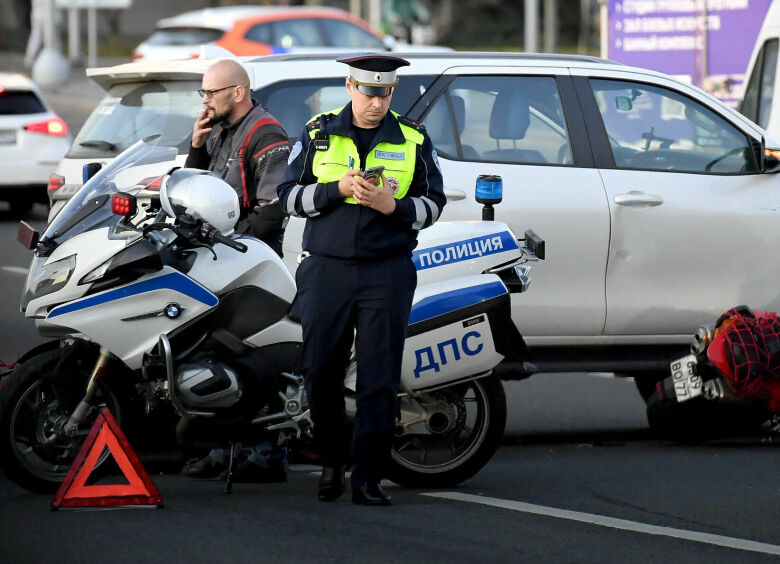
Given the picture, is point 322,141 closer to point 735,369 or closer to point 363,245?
point 363,245

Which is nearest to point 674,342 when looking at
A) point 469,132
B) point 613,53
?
point 469,132

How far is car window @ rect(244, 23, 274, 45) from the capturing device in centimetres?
2728

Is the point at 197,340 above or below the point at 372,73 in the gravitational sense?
below

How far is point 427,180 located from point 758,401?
230cm

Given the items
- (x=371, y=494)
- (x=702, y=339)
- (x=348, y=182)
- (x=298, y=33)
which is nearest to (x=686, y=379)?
(x=702, y=339)

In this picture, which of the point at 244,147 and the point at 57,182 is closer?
the point at 244,147

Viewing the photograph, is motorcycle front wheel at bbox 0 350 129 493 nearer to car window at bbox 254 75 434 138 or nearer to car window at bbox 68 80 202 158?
car window at bbox 68 80 202 158

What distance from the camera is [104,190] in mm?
7137

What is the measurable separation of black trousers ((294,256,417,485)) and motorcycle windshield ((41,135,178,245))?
2.96 ft

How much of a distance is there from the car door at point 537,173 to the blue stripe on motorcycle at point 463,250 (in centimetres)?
109

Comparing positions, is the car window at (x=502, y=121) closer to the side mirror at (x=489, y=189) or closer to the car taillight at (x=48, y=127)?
the side mirror at (x=489, y=189)

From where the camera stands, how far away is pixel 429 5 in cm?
6016

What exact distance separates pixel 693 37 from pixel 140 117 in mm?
9624

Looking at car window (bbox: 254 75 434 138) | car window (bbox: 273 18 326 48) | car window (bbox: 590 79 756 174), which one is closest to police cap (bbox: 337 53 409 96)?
car window (bbox: 254 75 434 138)
